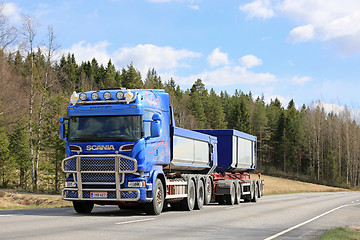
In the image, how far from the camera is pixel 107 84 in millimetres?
163250

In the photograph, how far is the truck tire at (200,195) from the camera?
2059 centimetres

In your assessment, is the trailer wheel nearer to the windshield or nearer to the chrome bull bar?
the chrome bull bar

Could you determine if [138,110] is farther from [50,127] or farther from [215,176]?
[50,127]

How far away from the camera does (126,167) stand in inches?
586

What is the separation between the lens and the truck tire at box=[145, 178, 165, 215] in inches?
630

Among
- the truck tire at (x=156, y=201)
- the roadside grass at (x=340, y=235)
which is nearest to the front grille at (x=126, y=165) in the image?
the truck tire at (x=156, y=201)

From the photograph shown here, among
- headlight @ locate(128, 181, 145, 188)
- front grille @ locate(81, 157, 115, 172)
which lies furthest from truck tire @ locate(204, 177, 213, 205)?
front grille @ locate(81, 157, 115, 172)

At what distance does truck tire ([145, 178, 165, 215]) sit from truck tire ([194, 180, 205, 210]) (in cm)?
408

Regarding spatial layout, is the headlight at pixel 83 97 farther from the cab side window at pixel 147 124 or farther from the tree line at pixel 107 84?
the tree line at pixel 107 84

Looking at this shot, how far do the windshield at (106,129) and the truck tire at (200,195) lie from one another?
6423mm

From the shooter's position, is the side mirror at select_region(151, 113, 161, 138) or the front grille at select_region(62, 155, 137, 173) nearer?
the front grille at select_region(62, 155, 137, 173)

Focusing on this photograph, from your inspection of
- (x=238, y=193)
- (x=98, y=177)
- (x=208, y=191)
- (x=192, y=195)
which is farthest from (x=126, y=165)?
(x=238, y=193)

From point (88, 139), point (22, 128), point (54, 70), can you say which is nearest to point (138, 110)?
point (88, 139)

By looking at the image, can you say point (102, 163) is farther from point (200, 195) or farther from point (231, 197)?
point (231, 197)
